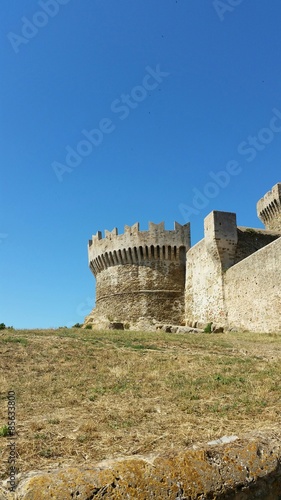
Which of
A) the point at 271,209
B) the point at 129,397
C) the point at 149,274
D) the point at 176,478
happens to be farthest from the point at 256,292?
the point at 176,478

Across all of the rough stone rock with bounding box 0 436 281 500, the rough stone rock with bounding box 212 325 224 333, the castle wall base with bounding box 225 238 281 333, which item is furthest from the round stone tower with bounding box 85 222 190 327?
the rough stone rock with bounding box 0 436 281 500

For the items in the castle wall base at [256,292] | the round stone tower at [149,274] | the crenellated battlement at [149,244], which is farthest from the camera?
the crenellated battlement at [149,244]

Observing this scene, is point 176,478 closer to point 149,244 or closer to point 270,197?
point 149,244

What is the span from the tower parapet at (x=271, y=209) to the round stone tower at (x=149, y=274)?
648 cm

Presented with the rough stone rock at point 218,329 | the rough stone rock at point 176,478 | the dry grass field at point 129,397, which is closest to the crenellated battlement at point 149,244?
the rough stone rock at point 218,329

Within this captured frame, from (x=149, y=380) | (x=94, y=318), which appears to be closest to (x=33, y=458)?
(x=149, y=380)

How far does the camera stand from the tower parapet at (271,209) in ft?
93.5

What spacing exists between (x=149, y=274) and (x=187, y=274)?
9.40 ft

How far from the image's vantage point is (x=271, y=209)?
2947 cm

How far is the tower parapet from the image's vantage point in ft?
93.5

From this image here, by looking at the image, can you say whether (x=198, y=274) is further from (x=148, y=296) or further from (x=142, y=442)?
(x=142, y=442)

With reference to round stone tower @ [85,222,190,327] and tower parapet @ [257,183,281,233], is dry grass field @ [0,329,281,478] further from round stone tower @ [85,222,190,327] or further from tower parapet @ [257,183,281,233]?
tower parapet @ [257,183,281,233]

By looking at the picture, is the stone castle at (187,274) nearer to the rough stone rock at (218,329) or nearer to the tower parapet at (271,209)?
the tower parapet at (271,209)

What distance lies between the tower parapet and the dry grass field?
17.8 metres
